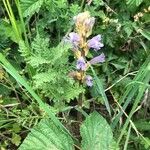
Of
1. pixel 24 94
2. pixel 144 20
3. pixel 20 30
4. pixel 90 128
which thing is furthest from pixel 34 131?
pixel 144 20

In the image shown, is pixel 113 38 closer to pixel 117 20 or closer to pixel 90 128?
pixel 117 20

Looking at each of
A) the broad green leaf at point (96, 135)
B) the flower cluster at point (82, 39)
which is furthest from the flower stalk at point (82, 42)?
the broad green leaf at point (96, 135)

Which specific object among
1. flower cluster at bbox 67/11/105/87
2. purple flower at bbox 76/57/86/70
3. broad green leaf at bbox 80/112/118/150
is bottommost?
broad green leaf at bbox 80/112/118/150

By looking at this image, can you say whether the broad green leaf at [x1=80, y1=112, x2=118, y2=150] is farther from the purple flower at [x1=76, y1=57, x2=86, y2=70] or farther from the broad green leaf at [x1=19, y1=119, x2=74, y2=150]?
the purple flower at [x1=76, y1=57, x2=86, y2=70]

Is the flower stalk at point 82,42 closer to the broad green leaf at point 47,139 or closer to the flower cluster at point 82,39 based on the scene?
the flower cluster at point 82,39

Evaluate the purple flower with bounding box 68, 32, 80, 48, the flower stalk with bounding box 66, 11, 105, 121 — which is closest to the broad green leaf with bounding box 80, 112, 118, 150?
the flower stalk with bounding box 66, 11, 105, 121
